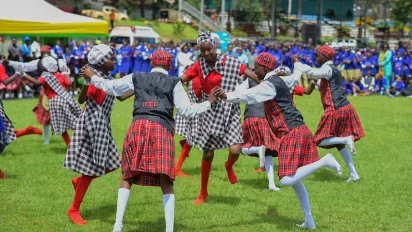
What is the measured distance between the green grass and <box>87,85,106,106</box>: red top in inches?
1851

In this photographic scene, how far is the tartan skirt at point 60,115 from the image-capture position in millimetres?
12188

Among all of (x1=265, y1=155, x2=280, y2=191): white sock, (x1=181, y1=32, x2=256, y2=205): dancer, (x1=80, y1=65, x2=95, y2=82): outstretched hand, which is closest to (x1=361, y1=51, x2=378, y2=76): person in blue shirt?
(x1=265, y1=155, x2=280, y2=191): white sock

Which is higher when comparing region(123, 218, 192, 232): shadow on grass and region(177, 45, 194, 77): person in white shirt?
region(123, 218, 192, 232): shadow on grass

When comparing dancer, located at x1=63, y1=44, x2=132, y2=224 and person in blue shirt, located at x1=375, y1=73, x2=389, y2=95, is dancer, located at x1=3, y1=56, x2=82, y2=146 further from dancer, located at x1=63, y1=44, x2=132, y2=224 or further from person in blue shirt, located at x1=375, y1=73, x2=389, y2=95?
person in blue shirt, located at x1=375, y1=73, x2=389, y2=95

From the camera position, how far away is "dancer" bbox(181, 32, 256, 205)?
8.30m

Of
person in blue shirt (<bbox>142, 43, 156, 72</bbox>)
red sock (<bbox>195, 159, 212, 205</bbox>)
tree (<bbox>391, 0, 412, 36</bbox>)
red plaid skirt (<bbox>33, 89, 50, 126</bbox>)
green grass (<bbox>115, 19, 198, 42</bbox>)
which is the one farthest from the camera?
green grass (<bbox>115, 19, 198, 42</bbox>)

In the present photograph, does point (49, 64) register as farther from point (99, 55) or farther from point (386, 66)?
point (386, 66)

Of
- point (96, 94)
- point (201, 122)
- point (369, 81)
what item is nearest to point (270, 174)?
point (201, 122)

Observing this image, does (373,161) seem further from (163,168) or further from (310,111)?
(310,111)

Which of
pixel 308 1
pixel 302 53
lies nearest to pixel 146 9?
pixel 308 1

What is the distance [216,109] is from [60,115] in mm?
4714

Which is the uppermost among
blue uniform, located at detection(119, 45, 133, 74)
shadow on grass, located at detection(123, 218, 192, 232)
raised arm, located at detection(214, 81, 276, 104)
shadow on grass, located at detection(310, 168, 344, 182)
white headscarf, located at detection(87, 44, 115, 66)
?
white headscarf, located at detection(87, 44, 115, 66)

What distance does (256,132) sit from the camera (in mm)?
9938

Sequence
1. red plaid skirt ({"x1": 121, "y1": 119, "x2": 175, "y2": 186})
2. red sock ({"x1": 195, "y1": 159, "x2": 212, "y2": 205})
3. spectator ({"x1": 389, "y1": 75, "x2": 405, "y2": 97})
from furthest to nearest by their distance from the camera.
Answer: spectator ({"x1": 389, "y1": 75, "x2": 405, "y2": 97})
red sock ({"x1": 195, "y1": 159, "x2": 212, "y2": 205})
red plaid skirt ({"x1": 121, "y1": 119, "x2": 175, "y2": 186})
